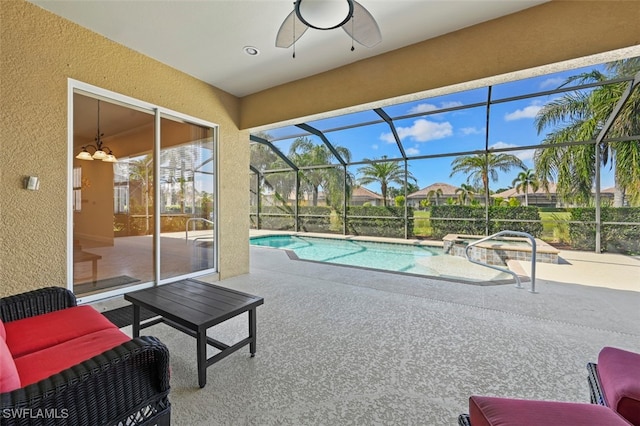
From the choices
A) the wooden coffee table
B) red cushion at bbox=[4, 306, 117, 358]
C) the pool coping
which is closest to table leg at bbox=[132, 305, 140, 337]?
the wooden coffee table

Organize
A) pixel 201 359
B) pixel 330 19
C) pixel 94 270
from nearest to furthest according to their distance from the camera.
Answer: pixel 201 359 → pixel 330 19 → pixel 94 270

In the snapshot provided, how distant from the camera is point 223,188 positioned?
4547mm

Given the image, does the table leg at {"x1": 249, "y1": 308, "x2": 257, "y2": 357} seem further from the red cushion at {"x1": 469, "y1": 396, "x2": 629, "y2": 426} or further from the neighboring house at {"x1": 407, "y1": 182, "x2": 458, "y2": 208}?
the neighboring house at {"x1": 407, "y1": 182, "x2": 458, "y2": 208}

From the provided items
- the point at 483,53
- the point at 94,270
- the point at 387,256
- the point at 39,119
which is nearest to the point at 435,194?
the point at 387,256

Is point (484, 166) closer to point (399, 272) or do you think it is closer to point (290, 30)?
point (399, 272)

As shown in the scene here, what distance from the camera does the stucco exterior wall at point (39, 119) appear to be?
8.09 feet

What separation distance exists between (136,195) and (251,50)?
2.41m

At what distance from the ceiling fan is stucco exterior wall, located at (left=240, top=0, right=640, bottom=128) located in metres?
0.98

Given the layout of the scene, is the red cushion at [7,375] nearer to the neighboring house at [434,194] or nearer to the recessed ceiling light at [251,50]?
the recessed ceiling light at [251,50]

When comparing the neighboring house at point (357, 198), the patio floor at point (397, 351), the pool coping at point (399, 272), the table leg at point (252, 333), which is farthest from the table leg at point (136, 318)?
the neighboring house at point (357, 198)

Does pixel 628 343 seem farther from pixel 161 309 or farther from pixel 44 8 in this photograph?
pixel 44 8

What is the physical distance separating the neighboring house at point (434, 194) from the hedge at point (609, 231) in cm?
313

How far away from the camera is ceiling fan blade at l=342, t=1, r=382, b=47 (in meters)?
2.18

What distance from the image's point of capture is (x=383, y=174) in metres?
10.4
